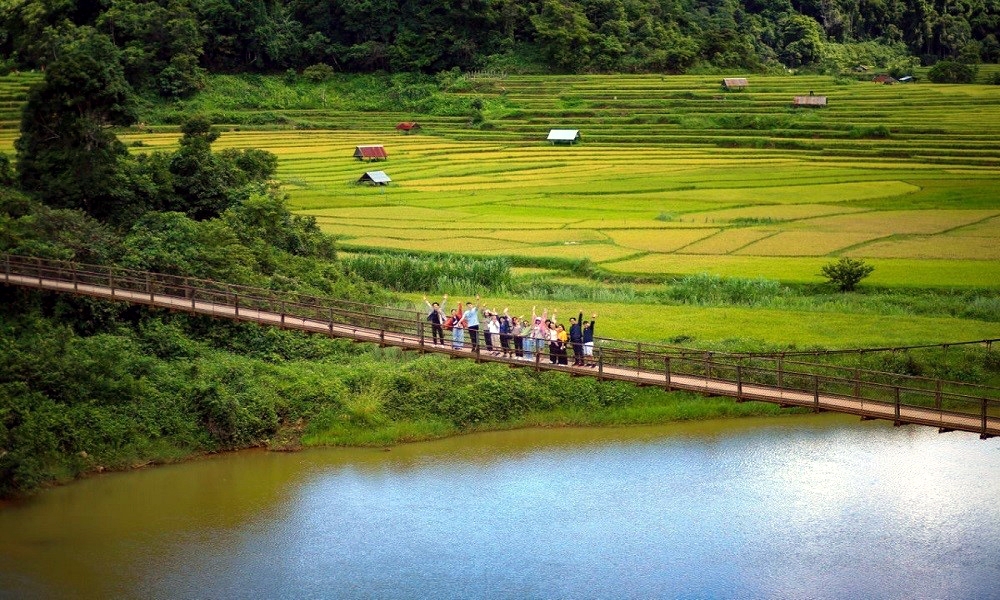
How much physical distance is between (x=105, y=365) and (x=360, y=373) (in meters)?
5.81

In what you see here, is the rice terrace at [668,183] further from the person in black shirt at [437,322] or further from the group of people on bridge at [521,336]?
the group of people on bridge at [521,336]

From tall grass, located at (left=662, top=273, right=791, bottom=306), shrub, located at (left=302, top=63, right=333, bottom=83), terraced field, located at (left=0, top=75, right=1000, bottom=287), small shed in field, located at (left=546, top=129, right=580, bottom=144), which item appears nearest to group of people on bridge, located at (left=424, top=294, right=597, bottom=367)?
tall grass, located at (left=662, top=273, right=791, bottom=306)

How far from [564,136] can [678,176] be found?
1035 centimetres

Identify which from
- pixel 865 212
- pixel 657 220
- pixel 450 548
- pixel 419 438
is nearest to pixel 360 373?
pixel 419 438

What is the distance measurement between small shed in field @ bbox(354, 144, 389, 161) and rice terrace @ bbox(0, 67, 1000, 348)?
3.14ft

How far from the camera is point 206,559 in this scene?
22938mm

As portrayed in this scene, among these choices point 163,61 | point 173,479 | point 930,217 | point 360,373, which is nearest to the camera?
point 173,479

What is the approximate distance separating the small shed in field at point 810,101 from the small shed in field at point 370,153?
22.3 metres

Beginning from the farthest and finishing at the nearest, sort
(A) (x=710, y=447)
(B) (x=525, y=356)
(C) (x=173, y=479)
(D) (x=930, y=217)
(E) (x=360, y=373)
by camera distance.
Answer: (D) (x=930, y=217), (E) (x=360, y=373), (A) (x=710, y=447), (C) (x=173, y=479), (B) (x=525, y=356)

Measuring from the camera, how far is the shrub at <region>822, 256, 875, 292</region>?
1522 inches

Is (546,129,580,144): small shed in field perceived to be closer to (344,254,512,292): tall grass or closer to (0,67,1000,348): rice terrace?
(0,67,1000,348): rice terrace

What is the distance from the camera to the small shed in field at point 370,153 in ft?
208

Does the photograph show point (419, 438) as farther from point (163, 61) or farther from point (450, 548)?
point (163, 61)

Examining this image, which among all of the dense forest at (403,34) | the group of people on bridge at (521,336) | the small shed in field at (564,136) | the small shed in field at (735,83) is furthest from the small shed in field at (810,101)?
the group of people on bridge at (521,336)
